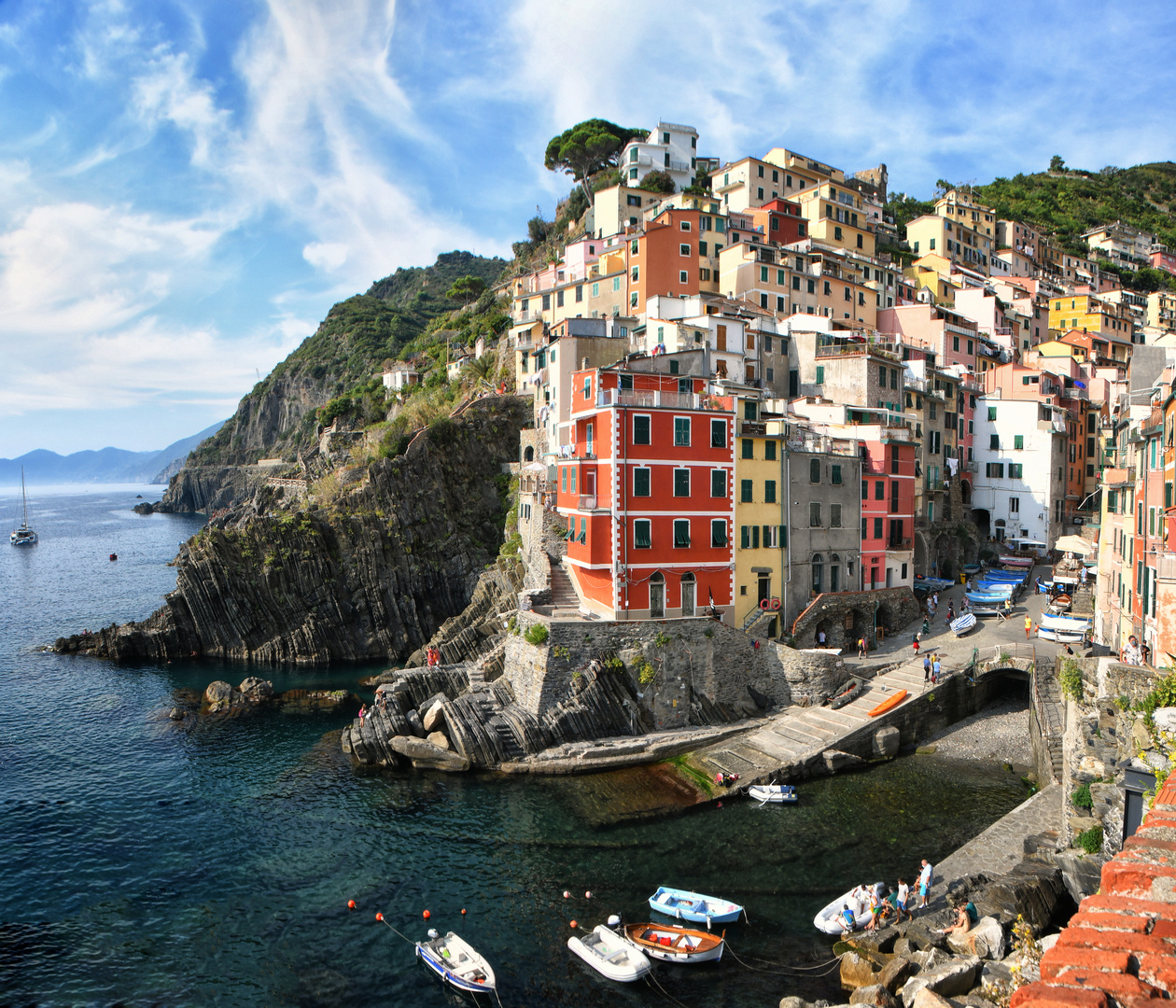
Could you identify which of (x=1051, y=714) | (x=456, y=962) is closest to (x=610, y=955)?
(x=456, y=962)

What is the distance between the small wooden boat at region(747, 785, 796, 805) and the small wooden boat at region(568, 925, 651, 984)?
35.3 feet

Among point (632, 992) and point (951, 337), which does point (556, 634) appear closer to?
point (632, 992)

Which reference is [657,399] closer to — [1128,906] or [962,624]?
[962,624]

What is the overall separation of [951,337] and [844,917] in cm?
6005

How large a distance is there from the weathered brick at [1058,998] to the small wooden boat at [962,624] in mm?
41076

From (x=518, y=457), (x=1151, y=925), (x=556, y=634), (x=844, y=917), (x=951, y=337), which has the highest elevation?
(x=951, y=337)

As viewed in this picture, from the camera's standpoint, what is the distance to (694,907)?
925 inches

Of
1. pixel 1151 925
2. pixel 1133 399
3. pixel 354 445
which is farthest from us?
pixel 354 445

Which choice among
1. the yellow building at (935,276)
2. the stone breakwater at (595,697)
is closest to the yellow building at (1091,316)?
the yellow building at (935,276)

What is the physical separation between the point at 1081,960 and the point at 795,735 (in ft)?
99.6

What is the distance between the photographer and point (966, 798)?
103 ft

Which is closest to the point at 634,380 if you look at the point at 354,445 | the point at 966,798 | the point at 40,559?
the point at 966,798

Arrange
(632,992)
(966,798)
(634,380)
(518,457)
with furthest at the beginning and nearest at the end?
(518,457) < (634,380) < (966,798) < (632,992)

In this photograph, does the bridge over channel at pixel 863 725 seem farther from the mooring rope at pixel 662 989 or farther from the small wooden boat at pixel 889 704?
the mooring rope at pixel 662 989
